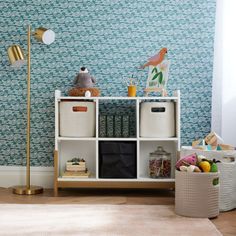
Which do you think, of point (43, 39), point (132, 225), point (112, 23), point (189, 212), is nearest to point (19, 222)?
point (132, 225)

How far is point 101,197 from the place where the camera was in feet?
10.7

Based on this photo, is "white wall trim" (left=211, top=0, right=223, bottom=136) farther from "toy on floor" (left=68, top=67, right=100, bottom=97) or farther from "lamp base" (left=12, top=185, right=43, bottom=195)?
"lamp base" (left=12, top=185, right=43, bottom=195)

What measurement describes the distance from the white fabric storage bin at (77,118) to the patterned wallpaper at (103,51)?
12.3 inches

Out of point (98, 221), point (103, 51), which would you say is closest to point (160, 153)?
point (103, 51)

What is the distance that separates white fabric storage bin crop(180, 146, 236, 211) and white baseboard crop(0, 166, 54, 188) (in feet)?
4.35

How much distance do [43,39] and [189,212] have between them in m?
1.69

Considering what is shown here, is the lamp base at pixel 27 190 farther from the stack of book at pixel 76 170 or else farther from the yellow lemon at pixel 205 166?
the yellow lemon at pixel 205 166

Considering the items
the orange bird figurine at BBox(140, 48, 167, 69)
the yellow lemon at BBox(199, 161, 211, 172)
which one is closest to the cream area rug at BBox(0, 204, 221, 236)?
the yellow lemon at BBox(199, 161, 211, 172)

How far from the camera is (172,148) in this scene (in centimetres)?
361

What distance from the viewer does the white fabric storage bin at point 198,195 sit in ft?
8.69

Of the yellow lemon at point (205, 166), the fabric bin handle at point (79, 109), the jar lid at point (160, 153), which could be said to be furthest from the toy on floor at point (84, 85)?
the yellow lemon at point (205, 166)

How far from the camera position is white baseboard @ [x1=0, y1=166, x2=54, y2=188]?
12.0 ft

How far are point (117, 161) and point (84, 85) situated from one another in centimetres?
62

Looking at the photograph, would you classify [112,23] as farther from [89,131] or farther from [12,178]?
[12,178]
